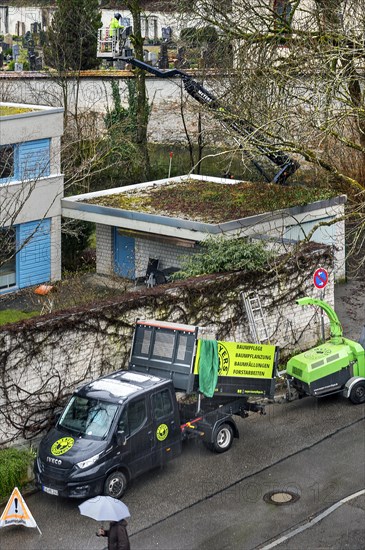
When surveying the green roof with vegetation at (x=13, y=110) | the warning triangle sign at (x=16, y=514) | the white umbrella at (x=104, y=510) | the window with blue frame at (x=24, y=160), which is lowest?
the warning triangle sign at (x=16, y=514)

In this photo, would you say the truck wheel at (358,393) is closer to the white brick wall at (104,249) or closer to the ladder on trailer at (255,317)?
the ladder on trailer at (255,317)

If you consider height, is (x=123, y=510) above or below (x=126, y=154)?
below

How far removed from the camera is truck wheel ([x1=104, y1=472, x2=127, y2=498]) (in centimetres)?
1734

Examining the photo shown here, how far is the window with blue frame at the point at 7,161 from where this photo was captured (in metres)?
30.3

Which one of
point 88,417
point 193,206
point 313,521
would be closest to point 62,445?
point 88,417

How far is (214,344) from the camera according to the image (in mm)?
19469

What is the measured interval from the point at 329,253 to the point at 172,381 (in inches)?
305

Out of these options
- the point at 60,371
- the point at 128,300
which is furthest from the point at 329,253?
the point at 60,371

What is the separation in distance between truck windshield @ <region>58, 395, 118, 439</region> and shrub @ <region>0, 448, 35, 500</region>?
3.04 feet

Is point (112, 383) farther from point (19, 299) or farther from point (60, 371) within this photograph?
point (19, 299)

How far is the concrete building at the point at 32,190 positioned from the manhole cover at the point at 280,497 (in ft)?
46.3

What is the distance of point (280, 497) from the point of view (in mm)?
17953

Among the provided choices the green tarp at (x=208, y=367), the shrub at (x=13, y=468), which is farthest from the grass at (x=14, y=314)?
the green tarp at (x=208, y=367)

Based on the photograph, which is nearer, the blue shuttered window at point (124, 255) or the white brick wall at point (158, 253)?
the white brick wall at point (158, 253)
